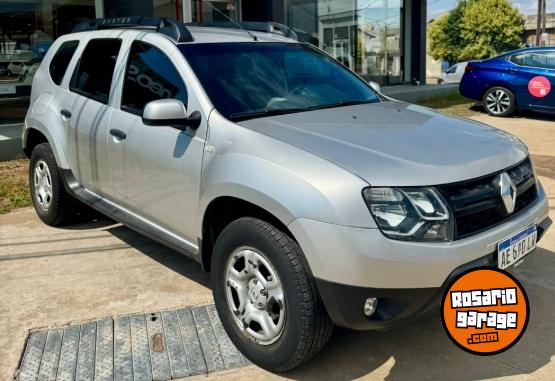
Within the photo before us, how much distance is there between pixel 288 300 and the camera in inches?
108

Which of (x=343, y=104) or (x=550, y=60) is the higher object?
(x=550, y=60)

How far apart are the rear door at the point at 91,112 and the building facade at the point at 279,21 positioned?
258 inches

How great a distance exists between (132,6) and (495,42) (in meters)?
44.0

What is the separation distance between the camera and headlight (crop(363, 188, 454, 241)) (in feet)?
8.57

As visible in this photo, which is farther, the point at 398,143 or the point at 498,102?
the point at 498,102

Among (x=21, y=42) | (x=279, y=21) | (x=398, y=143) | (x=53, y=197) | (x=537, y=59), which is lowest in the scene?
(x=53, y=197)

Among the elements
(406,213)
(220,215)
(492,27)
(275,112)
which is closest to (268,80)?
(275,112)

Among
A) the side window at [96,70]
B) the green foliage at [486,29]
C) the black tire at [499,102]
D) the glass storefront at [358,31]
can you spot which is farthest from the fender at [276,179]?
the green foliage at [486,29]

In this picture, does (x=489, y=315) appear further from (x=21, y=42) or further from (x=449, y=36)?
(x=449, y=36)

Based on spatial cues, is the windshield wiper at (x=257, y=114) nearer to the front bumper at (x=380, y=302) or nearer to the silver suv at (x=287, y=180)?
the silver suv at (x=287, y=180)

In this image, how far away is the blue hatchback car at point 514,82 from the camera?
1166cm

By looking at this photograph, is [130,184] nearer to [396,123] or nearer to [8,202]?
[396,123]

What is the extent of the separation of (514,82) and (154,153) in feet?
33.7

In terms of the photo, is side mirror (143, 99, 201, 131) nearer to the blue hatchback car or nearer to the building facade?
the building facade
